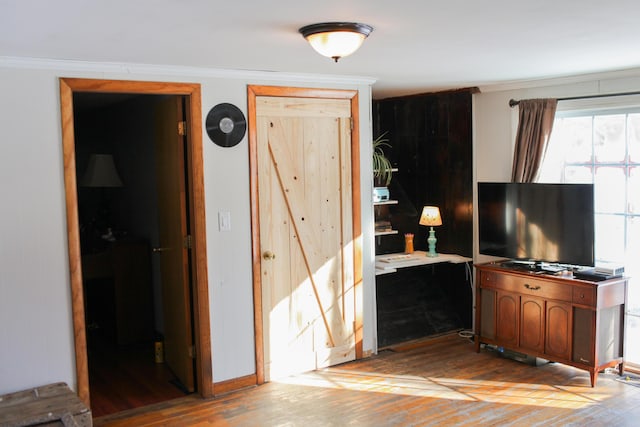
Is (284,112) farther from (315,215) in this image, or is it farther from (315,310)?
(315,310)

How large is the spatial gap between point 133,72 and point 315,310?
2136mm

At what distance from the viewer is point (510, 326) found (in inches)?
188

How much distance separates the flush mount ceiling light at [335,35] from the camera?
2672 mm

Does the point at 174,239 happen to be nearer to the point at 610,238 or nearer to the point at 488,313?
the point at 488,313

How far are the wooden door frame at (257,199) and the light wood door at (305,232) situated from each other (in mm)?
38

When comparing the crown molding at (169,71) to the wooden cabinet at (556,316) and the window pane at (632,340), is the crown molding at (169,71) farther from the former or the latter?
the window pane at (632,340)

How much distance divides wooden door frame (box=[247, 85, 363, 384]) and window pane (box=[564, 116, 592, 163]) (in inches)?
61.8

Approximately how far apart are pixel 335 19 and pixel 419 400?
2.57 meters

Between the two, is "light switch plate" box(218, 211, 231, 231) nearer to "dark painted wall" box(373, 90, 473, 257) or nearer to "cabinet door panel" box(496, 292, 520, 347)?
"dark painted wall" box(373, 90, 473, 257)

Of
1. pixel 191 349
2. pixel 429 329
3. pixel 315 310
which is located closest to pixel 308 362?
pixel 315 310

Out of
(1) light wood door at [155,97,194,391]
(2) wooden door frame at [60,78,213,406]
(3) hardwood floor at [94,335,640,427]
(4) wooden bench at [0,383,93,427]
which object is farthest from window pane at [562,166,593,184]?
(4) wooden bench at [0,383,93,427]

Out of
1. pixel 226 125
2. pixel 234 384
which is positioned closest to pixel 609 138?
pixel 226 125

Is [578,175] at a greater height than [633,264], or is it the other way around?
[578,175]

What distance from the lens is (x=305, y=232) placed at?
15.1 ft
